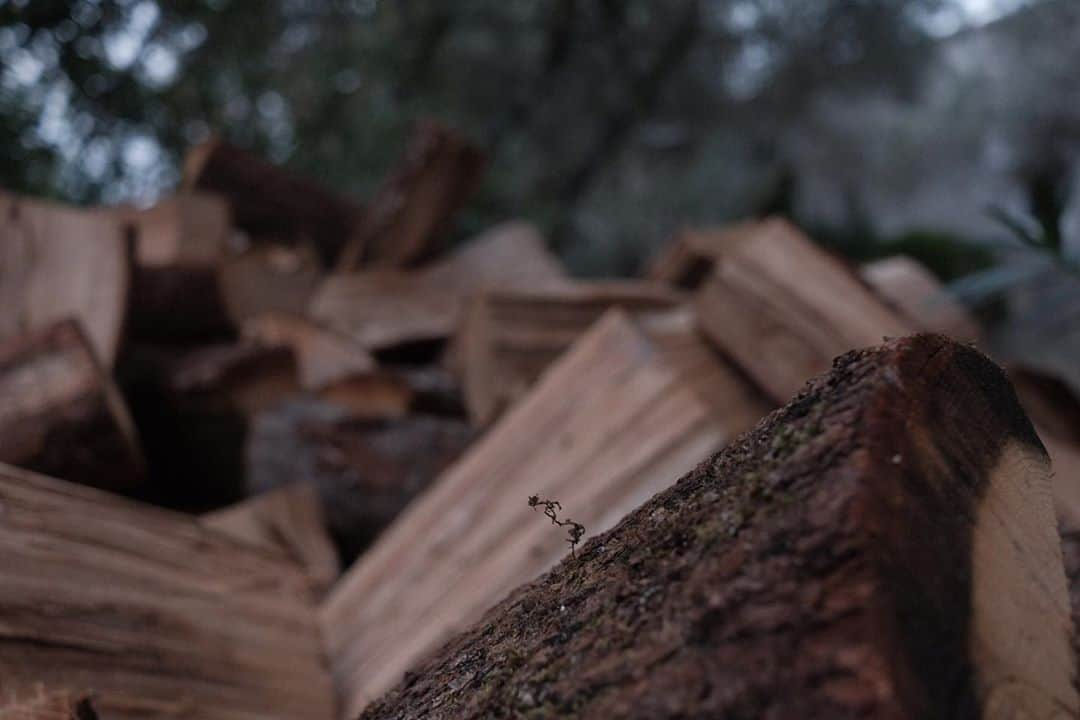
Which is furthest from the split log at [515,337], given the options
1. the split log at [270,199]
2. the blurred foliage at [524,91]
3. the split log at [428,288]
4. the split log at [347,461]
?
the blurred foliage at [524,91]

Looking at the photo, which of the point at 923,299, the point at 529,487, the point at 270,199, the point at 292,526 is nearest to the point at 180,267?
the point at 270,199

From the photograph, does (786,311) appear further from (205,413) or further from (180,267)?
(180,267)

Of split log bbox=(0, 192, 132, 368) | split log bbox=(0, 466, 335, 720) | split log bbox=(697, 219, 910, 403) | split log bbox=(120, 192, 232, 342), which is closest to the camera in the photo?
split log bbox=(0, 466, 335, 720)

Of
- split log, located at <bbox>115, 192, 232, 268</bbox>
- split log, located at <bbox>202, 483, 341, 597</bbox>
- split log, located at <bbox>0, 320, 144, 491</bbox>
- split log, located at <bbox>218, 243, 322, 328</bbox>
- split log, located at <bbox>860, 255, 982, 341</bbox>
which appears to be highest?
split log, located at <bbox>115, 192, 232, 268</bbox>

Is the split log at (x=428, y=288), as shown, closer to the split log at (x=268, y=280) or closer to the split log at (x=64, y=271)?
the split log at (x=268, y=280)

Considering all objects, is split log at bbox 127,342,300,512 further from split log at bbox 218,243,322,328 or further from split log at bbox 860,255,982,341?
split log at bbox 860,255,982,341

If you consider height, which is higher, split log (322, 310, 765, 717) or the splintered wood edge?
split log (322, 310, 765, 717)

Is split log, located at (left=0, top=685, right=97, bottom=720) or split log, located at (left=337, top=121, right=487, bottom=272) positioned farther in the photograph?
split log, located at (left=337, top=121, right=487, bottom=272)

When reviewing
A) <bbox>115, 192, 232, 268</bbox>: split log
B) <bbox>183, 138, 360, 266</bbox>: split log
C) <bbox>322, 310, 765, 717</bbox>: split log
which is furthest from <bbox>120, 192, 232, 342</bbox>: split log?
<bbox>322, 310, 765, 717</bbox>: split log
